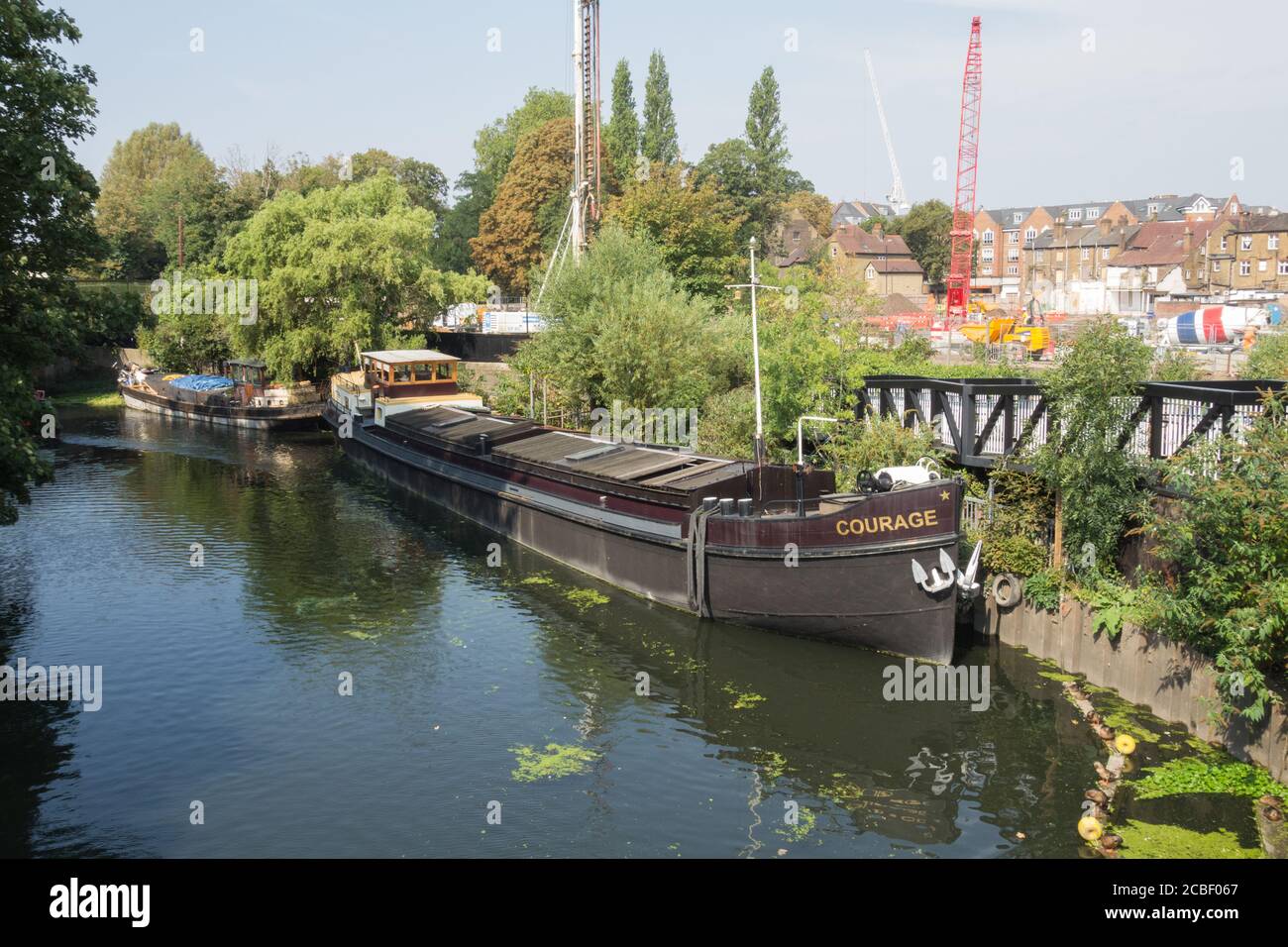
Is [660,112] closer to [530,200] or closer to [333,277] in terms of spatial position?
[530,200]

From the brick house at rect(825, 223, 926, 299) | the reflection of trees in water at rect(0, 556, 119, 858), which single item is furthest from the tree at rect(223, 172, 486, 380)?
the brick house at rect(825, 223, 926, 299)

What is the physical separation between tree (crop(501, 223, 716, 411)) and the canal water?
1002 centimetres

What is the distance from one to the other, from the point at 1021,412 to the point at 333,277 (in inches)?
1917

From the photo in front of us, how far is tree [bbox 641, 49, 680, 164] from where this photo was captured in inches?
4338

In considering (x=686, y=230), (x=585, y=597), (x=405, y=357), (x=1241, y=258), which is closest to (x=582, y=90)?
(x=686, y=230)

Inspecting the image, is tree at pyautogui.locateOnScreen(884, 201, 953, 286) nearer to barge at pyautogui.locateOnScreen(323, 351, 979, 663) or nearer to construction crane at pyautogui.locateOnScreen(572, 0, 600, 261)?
construction crane at pyautogui.locateOnScreen(572, 0, 600, 261)

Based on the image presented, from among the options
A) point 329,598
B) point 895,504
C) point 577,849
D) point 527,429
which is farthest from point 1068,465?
point 527,429

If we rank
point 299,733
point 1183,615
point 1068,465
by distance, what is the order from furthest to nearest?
point 1068,465
point 299,733
point 1183,615

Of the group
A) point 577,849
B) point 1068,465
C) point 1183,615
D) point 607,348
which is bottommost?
point 577,849

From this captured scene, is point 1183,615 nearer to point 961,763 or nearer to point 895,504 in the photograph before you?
point 961,763

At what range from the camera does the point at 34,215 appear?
22.8 m

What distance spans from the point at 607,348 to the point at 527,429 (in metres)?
4.59

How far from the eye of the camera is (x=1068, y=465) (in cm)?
2359
